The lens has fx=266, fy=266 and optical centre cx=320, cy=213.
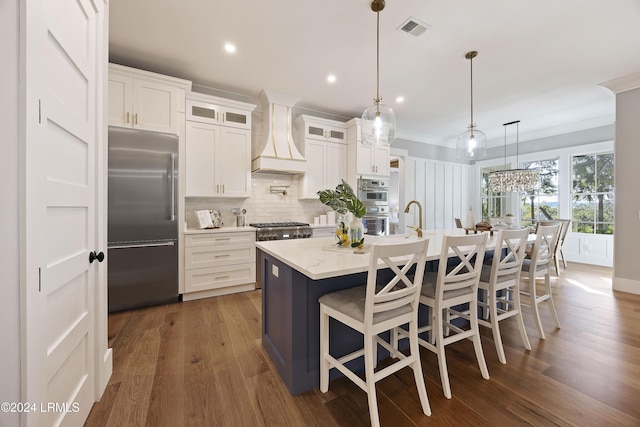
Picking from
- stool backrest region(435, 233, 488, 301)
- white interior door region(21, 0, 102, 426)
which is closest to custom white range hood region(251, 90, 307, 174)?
white interior door region(21, 0, 102, 426)

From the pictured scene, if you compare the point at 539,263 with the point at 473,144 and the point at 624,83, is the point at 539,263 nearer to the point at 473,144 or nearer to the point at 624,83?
the point at 473,144

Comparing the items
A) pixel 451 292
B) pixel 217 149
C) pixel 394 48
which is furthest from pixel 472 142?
pixel 217 149

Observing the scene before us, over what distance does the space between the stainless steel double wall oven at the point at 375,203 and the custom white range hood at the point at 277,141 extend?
Result: 1252 millimetres

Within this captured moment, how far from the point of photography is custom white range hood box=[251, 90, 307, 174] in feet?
12.9

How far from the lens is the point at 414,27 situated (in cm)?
252

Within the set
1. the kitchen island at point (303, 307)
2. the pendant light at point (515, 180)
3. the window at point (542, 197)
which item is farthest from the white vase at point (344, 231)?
the window at point (542, 197)

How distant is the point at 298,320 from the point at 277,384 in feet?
1.61

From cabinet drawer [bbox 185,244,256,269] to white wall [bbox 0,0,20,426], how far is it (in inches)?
95.6

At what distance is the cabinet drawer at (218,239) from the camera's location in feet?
10.7

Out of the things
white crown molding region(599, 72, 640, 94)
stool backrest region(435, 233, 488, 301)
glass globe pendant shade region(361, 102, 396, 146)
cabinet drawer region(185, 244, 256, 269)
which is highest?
white crown molding region(599, 72, 640, 94)

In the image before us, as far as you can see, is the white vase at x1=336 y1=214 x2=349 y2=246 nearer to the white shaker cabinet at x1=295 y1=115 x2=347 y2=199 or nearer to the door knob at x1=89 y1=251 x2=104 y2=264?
the door knob at x1=89 y1=251 x2=104 y2=264

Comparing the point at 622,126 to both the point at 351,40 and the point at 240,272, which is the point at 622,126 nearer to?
the point at 351,40

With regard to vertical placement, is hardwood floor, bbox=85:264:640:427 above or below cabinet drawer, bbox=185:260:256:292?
below

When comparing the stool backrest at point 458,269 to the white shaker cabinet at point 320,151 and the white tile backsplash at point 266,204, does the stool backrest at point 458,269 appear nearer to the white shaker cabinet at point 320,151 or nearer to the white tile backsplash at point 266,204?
the white shaker cabinet at point 320,151
